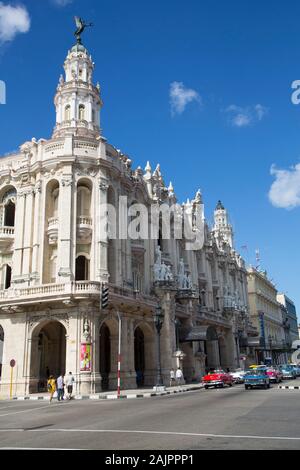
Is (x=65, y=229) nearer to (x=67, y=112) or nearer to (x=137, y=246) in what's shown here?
(x=137, y=246)

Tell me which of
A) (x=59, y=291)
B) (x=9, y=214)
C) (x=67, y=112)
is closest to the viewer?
(x=59, y=291)

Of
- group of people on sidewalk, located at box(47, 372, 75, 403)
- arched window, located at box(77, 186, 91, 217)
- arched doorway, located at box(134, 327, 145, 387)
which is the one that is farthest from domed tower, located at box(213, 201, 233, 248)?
group of people on sidewalk, located at box(47, 372, 75, 403)

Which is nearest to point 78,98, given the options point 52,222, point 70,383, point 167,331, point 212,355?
point 52,222

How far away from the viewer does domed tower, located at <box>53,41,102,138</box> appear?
138 feet

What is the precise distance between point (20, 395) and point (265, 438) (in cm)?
2516

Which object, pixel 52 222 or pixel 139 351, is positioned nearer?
pixel 52 222

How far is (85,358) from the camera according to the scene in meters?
30.2

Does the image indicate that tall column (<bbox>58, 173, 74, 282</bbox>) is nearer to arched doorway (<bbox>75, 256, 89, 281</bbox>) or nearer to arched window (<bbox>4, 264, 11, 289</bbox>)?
arched doorway (<bbox>75, 256, 89, 281</bbox>)

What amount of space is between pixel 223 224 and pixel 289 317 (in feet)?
177

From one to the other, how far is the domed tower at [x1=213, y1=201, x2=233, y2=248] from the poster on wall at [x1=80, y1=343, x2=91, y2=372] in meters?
50.2

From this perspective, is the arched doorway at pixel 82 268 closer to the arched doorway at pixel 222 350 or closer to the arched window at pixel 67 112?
the arched window at pixel 67 112

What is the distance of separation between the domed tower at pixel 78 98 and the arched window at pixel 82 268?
11.9 meters
